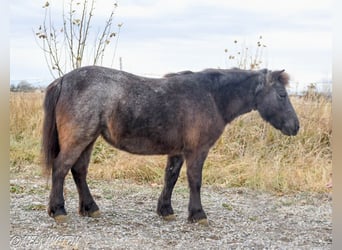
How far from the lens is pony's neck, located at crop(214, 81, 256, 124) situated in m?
4.83

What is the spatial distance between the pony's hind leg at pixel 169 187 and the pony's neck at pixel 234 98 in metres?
0.72

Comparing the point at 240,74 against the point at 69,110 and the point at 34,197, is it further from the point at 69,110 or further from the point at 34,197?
the point at 34,197

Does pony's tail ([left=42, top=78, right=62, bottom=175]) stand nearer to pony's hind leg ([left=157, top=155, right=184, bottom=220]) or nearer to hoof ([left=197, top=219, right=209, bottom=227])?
pony's hind leg ([left=157, top=155, right=184, bottom=220])

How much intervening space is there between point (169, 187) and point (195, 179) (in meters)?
0.42

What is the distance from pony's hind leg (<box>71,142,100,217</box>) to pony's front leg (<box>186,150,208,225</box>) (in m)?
1.04

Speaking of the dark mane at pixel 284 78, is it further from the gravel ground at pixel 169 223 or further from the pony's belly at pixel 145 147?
the gravel ground at pixel 169 223

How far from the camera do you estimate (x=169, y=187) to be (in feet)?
16.0

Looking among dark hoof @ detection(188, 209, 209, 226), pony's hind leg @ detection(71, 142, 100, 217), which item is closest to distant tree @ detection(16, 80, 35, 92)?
pony's hind leg @ detection(71, 142, 100, 217)

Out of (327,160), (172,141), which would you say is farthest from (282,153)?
(172,141)

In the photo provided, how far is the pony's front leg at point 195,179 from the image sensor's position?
181 inches

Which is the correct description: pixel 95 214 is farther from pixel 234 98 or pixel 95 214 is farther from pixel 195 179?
pixel 234 98

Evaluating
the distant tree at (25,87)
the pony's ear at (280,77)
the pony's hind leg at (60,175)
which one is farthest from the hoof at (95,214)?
the distant tree at (25,87)

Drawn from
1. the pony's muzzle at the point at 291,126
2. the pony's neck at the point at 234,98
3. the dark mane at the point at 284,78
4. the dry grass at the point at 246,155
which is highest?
the dark mane at the point at 284,78

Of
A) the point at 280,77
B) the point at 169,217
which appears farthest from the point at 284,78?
the point at 169,217
